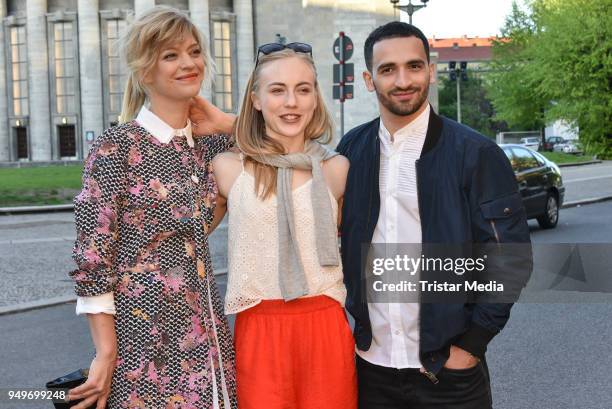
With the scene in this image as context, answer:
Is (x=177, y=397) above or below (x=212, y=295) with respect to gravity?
below

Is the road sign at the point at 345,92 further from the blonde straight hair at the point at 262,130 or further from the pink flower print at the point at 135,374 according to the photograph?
the pink flower print at the point at 135,374

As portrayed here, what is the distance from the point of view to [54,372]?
7.17 m

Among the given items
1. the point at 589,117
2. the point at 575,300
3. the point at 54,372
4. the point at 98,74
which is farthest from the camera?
the point at 98,74

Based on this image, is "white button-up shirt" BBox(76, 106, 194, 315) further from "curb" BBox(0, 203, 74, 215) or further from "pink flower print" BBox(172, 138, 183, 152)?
"curb" BBox(0, 203, 74, 215)

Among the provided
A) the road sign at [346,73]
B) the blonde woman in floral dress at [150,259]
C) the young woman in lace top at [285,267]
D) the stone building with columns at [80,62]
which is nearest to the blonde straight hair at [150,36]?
the blonde woman in floral dress at [150,259]

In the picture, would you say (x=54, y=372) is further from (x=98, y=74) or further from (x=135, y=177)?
(x=98, y=74)

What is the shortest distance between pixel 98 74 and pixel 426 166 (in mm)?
61014

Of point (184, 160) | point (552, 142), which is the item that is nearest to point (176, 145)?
point (184, 160)

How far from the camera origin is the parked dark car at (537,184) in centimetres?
1639

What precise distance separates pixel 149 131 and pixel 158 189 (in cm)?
23

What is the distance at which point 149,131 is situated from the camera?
10.2 feet

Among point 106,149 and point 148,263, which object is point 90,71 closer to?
point 106,149

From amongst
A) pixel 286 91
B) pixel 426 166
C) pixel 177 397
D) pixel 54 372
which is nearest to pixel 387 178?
pixel 426 166

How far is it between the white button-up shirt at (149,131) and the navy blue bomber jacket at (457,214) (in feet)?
2.16
